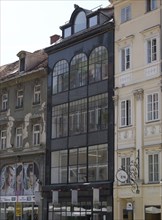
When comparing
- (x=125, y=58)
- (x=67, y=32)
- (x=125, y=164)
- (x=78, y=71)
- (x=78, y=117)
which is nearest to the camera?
(x=125, y=164)

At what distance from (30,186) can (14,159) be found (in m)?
3.34

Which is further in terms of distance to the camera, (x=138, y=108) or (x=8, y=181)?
(x=8, y=181)

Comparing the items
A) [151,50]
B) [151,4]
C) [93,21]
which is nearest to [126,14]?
[151,4]

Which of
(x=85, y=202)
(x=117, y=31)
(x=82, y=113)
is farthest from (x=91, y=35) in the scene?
(x=85, y=202)

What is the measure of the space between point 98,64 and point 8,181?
13892 mm

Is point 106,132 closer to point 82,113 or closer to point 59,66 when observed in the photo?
point 82,113

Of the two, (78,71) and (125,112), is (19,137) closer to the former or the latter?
(78,71)

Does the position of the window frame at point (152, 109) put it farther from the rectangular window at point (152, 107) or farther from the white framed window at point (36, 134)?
the white framed window at point (36, 134)

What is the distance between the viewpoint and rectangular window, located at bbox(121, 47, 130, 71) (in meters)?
36.1

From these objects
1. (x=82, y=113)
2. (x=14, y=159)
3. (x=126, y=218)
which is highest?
(x=82, y=113)

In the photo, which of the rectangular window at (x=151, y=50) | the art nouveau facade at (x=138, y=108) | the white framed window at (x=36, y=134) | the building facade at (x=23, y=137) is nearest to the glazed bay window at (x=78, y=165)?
the building facade at (x=23, y=137)

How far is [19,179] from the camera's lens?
145 feet

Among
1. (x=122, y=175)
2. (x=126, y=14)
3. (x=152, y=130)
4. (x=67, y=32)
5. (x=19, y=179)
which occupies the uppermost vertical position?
(x=67, y=32)

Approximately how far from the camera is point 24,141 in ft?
146
